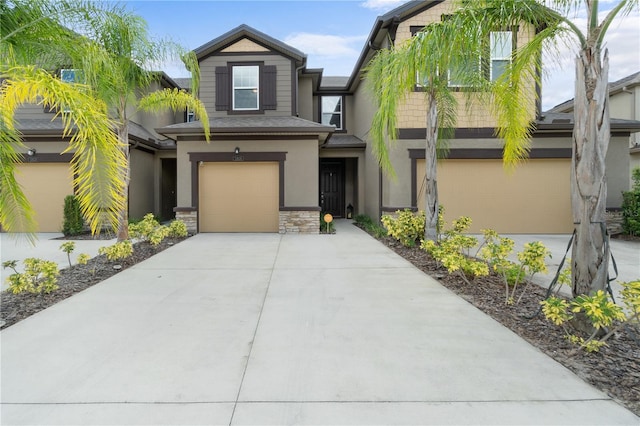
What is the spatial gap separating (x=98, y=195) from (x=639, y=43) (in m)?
6.34

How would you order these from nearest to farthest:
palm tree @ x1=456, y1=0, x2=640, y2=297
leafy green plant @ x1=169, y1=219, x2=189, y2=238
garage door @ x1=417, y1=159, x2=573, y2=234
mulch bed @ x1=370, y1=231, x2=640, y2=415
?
mulch bed @ x1=370, y1=231, x2=640, y2=415 → palm tree @ x1=456, y1=0, x2=640, y2=297 → leafy green plant @ x1=169, y1=219, x2=189, y2=238 → garage door @ x1=417, y1=159, x2=573, y2=234

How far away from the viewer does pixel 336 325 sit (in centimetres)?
357

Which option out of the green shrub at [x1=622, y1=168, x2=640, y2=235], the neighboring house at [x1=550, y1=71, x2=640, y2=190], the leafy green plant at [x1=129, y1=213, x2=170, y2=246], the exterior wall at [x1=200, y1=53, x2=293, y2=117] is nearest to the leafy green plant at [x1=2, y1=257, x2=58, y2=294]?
the leafy green plant at [x1=129, y1=213, x2=170, y2=246]

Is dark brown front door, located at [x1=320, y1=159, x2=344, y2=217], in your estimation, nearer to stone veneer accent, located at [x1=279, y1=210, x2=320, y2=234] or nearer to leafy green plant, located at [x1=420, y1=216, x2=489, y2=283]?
stone veneer accent, located at [x1=279, y1=210, x2=320, y2=234]

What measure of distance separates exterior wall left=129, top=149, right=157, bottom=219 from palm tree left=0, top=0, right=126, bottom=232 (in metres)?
7.81

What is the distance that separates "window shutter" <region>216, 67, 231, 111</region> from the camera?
444 inches

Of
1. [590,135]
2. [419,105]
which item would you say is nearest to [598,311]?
[590,135]

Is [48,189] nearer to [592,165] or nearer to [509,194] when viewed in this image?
[592,165]

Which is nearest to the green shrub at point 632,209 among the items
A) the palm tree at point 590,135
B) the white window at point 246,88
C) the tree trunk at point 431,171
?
the tree trunk at point 431,171

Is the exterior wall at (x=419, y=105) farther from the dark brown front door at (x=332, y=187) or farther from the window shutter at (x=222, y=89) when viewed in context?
the window shutter at (x=222, y=89)

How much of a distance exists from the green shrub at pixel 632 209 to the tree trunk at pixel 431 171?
667 cm

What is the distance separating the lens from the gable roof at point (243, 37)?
1098 centimetres

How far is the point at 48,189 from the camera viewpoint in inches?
419

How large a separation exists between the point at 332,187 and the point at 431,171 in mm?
8329
